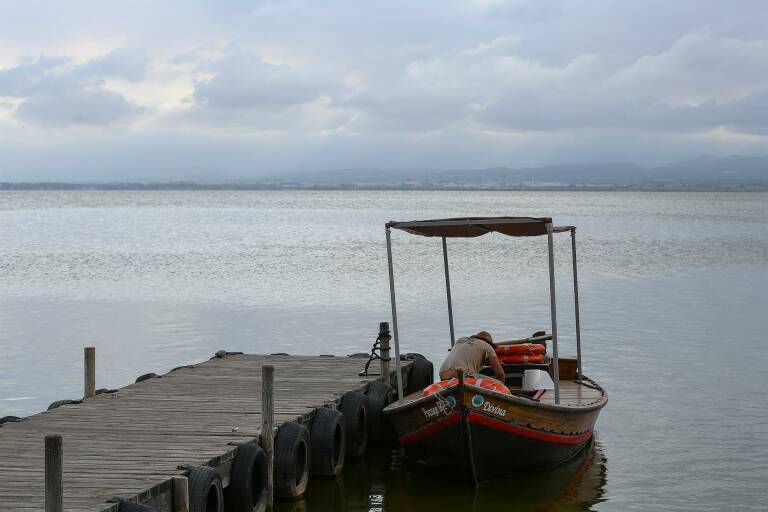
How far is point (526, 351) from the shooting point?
1653cm

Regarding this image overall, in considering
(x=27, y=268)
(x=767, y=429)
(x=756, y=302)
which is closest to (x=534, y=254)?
(x=756, y=302)

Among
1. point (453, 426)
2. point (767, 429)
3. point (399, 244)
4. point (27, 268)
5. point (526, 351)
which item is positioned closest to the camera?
point (453, 426)

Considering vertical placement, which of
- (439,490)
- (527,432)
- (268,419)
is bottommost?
(439,490)

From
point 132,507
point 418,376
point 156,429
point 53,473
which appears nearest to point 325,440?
point 156,429

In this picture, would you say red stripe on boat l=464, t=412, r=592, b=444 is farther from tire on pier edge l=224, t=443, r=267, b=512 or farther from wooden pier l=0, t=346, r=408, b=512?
tire on pier edge l=224, t=443, r=267, b=512

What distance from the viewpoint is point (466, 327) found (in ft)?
94.2

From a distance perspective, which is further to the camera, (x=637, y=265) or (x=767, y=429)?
(x=637, y=265)

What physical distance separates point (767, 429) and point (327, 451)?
7953mm

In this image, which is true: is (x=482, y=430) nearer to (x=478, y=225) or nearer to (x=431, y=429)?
(x=431, y=429)

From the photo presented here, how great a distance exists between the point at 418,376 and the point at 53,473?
1025cm

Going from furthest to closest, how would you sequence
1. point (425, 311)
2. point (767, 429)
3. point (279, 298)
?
point (279, 298) → point (425, 311) → point (767, 429)

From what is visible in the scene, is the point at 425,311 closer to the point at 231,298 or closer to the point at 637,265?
the point at 231,298

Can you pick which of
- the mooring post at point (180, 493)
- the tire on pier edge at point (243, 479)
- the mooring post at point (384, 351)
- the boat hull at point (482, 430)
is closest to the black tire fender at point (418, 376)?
the mooring post at point (384, 351)

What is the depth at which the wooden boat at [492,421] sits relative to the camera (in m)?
13.3
